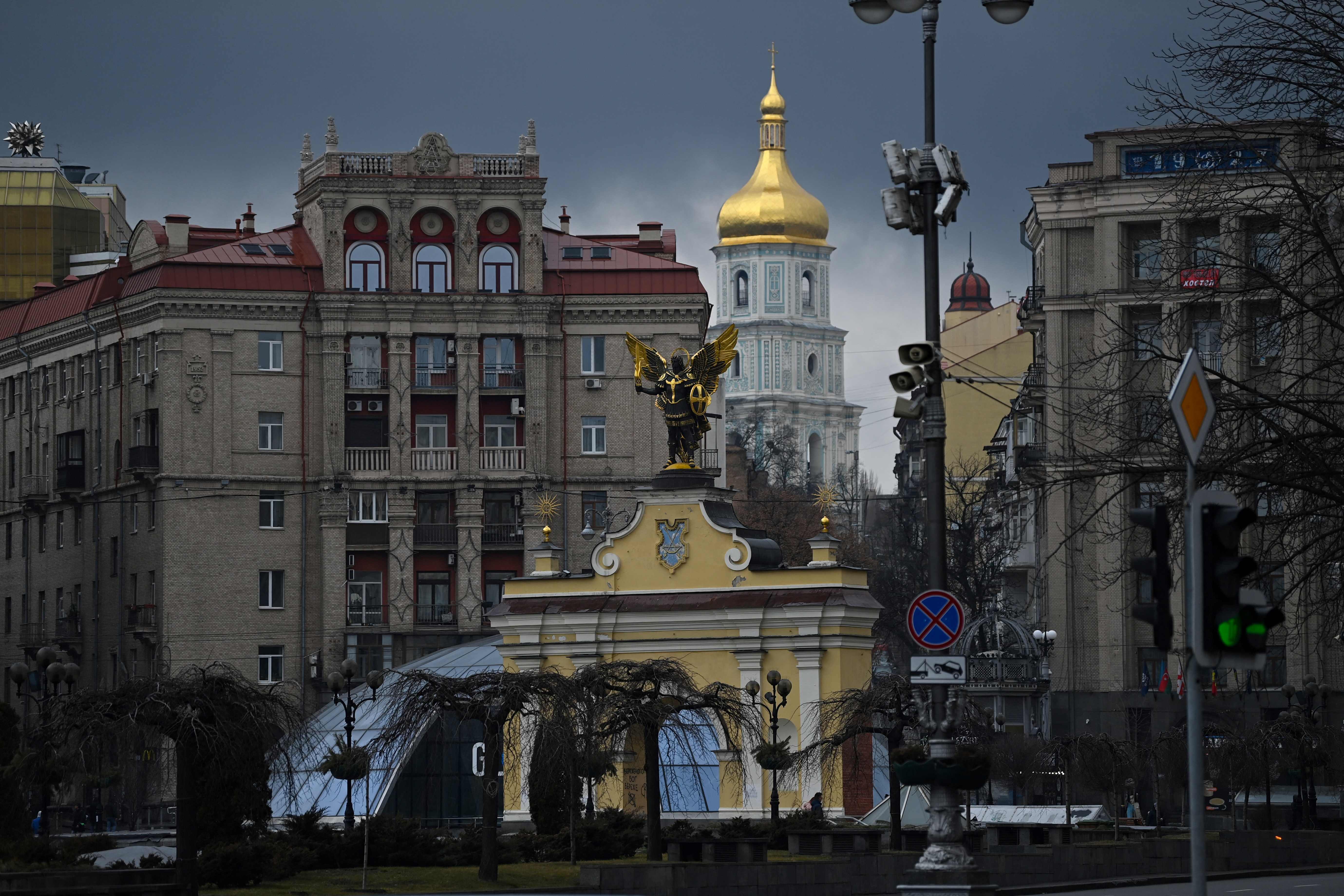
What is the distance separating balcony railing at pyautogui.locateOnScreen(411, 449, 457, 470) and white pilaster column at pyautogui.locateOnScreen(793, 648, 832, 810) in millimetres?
31025

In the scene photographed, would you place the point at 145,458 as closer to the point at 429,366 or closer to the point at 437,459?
the point at 437,459

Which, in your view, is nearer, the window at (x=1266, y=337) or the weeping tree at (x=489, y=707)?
the window at (x=1266, y=337)

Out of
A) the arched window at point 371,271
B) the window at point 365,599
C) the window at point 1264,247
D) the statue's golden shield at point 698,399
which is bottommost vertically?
the window at point 365,599

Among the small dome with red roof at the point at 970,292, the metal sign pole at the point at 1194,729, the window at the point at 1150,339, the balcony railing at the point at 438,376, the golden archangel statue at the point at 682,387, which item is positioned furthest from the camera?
the small dome with red roof at the point at 970,292

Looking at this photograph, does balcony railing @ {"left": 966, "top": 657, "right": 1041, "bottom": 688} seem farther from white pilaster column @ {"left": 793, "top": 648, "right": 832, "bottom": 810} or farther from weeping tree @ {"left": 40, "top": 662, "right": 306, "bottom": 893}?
weeping tree @ {"left": 40, "top": 662, "right": 306, "bottom": 893}

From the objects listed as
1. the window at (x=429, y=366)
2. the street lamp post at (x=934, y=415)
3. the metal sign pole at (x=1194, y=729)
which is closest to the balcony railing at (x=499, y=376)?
the window at (x=429, y=366)

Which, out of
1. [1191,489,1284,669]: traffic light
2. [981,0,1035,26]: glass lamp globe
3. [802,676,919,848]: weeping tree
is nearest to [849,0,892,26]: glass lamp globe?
[981,0,1035,26]: glass lamp globe

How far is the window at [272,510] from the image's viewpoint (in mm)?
91500

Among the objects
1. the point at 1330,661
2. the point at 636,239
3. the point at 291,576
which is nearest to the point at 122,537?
the point at 291,576

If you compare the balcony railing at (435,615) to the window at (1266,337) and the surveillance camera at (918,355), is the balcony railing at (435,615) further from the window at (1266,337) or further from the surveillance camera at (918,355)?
the surveillance camera at (918,355)

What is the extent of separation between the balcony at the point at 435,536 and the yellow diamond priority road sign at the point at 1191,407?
73783mm

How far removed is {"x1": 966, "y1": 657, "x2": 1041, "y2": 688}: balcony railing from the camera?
80938mm

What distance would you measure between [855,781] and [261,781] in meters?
24.1

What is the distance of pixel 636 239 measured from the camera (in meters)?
105
